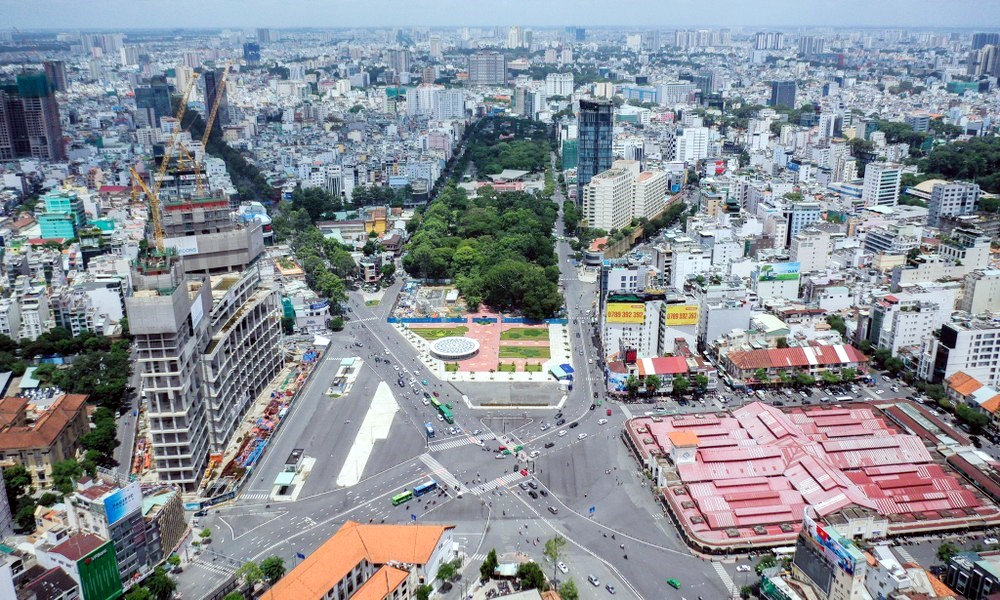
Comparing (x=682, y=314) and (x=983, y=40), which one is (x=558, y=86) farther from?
(x=682, y=314)

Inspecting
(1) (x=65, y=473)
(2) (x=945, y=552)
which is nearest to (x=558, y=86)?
(1) (x=65, y=473)

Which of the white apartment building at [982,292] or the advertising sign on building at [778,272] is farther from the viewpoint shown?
the advertising sign on building at [778,272]

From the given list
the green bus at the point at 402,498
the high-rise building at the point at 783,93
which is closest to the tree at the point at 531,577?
the green bus at the point at 402,498

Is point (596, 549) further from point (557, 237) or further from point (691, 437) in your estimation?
point (557, 237)

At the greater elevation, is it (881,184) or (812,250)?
(881,184)

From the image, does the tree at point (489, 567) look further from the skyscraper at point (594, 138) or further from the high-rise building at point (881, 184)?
the high-rise building at point (881, 184)

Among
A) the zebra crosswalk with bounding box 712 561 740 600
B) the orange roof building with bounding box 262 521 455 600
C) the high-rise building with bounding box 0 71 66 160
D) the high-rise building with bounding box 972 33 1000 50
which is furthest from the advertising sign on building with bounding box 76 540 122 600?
the high-rise building with bounding box 972 33 1000 50
